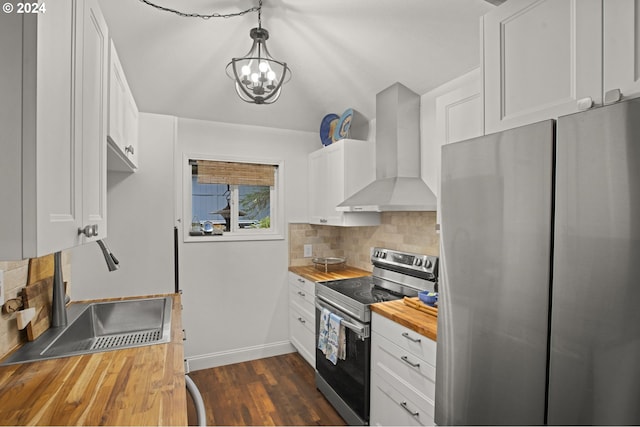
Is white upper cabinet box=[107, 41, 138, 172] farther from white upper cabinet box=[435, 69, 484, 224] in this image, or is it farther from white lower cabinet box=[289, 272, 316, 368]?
white lower cabinet box=[289, 272, 316, 368]

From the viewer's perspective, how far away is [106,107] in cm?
128

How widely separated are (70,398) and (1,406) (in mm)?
173

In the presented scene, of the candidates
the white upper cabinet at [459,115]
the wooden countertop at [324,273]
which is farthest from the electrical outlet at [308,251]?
the white upper cabinet at [459,115]

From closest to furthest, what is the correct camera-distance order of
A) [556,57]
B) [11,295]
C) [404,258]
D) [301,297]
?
[556,57]
[11,295]
[404,258]
[301,297]

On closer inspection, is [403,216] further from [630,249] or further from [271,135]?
[630,249]

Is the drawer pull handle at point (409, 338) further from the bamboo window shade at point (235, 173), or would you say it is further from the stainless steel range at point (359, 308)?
the bamboo window shade at point (235, 173)

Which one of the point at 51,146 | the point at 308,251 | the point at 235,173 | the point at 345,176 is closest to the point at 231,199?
the point at 235,173

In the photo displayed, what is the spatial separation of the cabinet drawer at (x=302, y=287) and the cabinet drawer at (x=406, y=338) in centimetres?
97

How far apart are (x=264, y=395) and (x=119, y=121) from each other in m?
2.27

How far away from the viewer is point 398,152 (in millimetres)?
2516

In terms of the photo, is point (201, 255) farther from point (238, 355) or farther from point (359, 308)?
point (359, 308)

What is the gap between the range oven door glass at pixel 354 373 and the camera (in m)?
2.11

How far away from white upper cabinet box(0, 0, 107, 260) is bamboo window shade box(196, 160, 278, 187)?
91.9 inches

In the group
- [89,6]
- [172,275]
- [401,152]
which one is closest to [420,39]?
[401,152]
